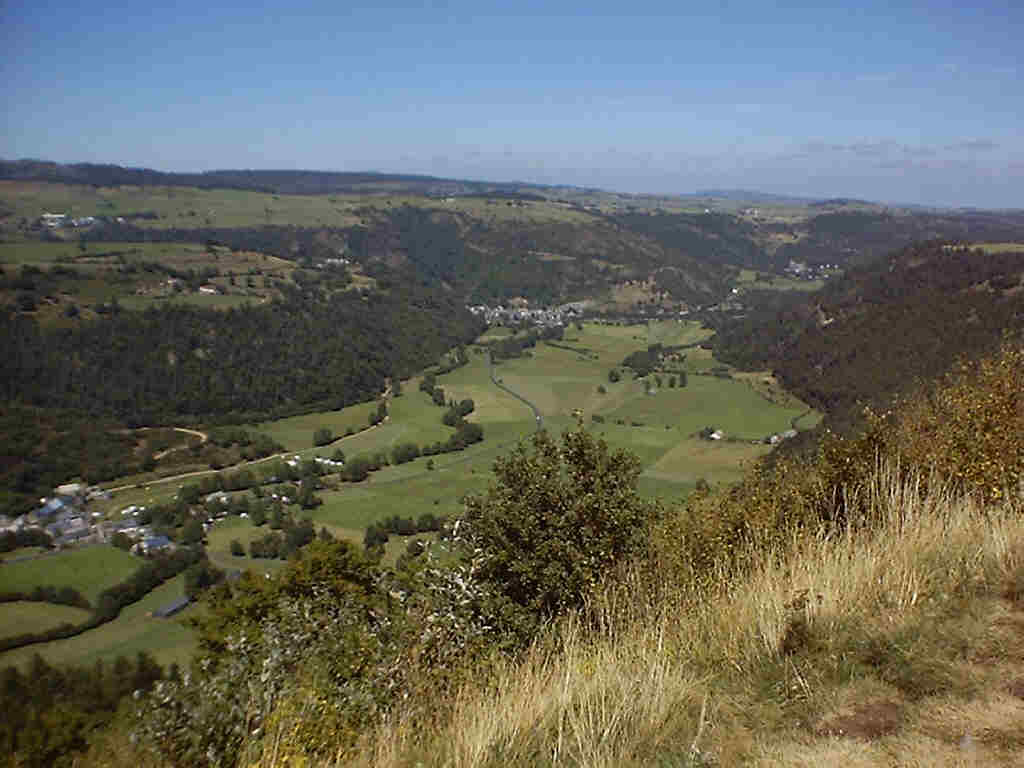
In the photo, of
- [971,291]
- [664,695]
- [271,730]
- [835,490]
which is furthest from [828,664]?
[971,291]

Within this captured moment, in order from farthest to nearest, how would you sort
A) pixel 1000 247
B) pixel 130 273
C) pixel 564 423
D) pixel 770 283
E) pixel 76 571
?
pixel 770 283
pixel 1000 247
pixel 130 273
pixel 564 423
pixel 76 571

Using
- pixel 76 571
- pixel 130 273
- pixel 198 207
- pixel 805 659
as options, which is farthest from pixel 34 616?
pixel 198 207

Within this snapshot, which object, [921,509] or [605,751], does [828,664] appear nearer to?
[605,751]

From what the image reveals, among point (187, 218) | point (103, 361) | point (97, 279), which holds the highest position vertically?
point (187, 218)

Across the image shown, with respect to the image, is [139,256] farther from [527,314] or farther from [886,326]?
[886,326]

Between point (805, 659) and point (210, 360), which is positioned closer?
point (805, 659)

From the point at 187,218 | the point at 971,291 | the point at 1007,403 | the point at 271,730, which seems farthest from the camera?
the point at 187,218
